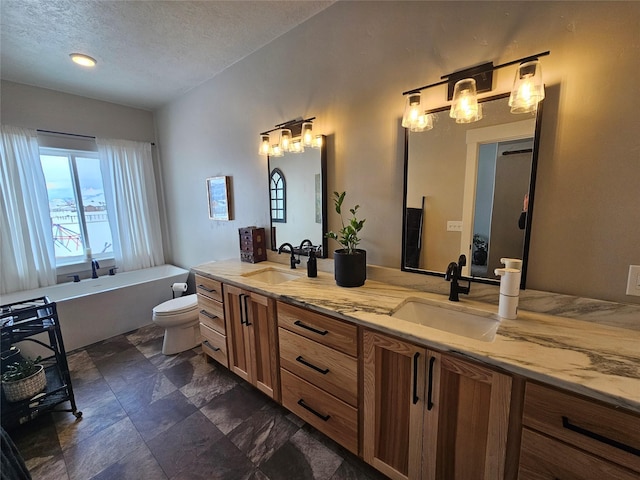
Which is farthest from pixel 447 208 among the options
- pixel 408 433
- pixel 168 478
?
pixel 168 478

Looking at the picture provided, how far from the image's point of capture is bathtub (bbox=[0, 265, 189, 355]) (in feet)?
8.39

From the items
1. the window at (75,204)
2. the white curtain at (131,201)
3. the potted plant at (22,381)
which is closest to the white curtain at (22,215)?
the window at (75,204)

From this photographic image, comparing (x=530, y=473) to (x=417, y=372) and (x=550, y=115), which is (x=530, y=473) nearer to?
(x=417, y=372)

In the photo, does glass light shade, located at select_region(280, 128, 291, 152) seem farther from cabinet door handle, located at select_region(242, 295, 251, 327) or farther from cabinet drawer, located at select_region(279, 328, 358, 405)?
cabinet drawer, located at select_region(279, 328, 358, 405)

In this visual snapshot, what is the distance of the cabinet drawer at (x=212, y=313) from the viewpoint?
201 centimetres

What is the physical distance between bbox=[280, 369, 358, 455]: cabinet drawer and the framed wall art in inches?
69.9

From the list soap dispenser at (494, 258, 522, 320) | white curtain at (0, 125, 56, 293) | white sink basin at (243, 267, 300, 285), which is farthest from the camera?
white curtain at (0, 125, 56, 293)

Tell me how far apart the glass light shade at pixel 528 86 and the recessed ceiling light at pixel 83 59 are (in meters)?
3.07

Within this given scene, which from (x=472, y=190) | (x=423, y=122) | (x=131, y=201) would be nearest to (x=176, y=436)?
(x=472, y=190)

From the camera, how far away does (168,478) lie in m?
1.36

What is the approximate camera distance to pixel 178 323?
2402mm

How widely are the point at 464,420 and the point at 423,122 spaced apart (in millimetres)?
1376

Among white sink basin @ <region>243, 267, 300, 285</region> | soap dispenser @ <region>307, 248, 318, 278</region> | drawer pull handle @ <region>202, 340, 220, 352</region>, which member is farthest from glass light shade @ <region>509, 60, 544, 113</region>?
drawer pull handle @ <region>202, 340, 220, 352</region>

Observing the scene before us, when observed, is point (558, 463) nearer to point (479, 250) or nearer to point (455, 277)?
point (455, 277)
